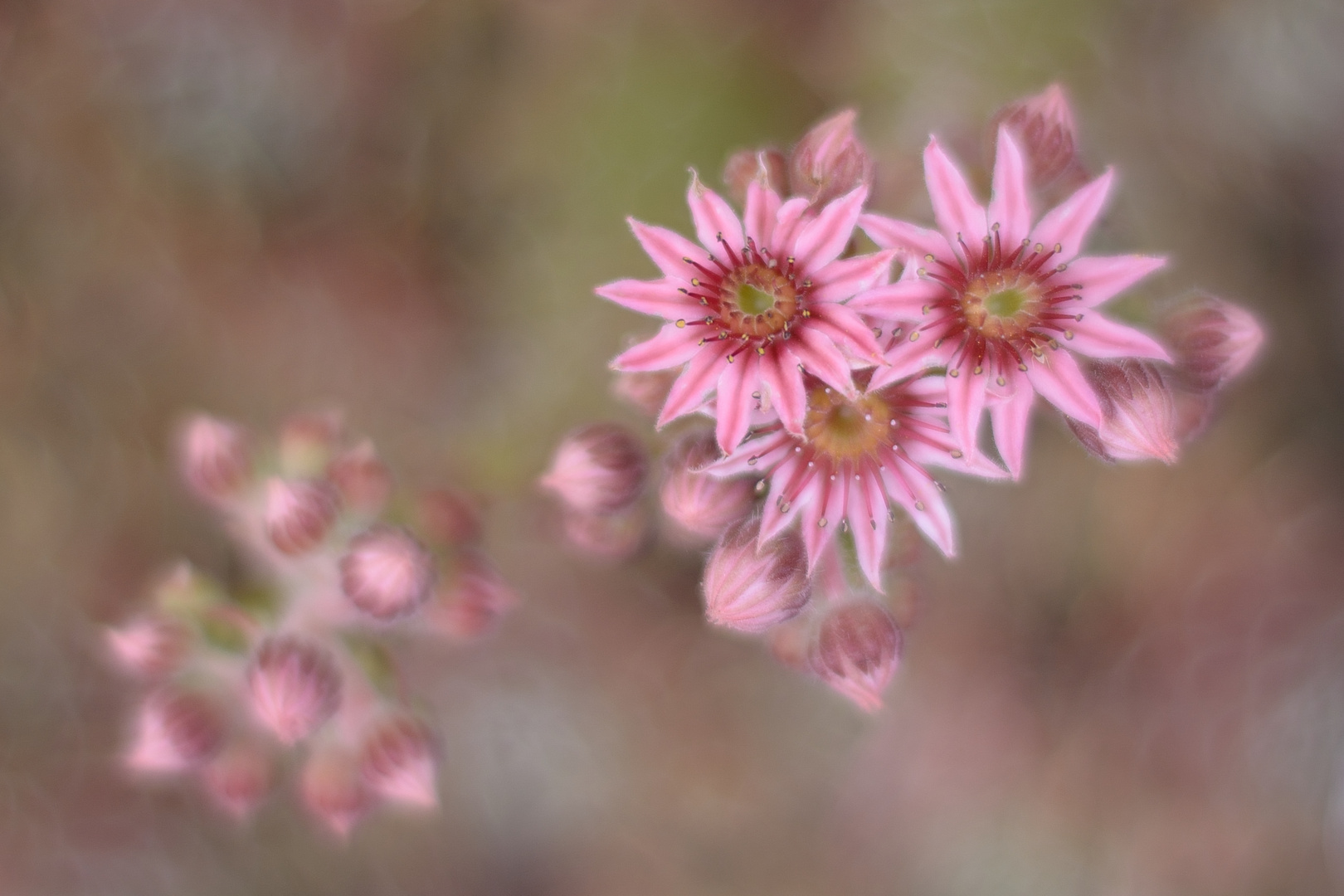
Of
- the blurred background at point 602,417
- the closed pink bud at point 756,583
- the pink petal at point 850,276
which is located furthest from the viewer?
the blurred background at point 602,417

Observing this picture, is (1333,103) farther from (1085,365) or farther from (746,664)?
(746,664)

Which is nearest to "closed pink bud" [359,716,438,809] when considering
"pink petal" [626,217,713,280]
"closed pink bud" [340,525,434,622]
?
"closed pink bud" [340,525,434,622]

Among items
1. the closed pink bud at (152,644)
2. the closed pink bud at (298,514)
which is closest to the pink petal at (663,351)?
the closed pink bud at (298,514)

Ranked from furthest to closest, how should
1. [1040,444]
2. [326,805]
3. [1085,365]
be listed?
[1040,444]
[326,805]
[1085,365]

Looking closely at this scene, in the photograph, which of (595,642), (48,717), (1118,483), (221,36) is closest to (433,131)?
(221,36)

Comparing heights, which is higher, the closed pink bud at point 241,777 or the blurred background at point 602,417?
the blurred background at point 602,417

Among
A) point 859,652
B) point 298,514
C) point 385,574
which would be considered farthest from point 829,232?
point 298,514

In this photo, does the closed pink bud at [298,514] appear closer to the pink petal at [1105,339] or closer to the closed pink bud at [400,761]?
Result: the closed pink bud at [400,761]
